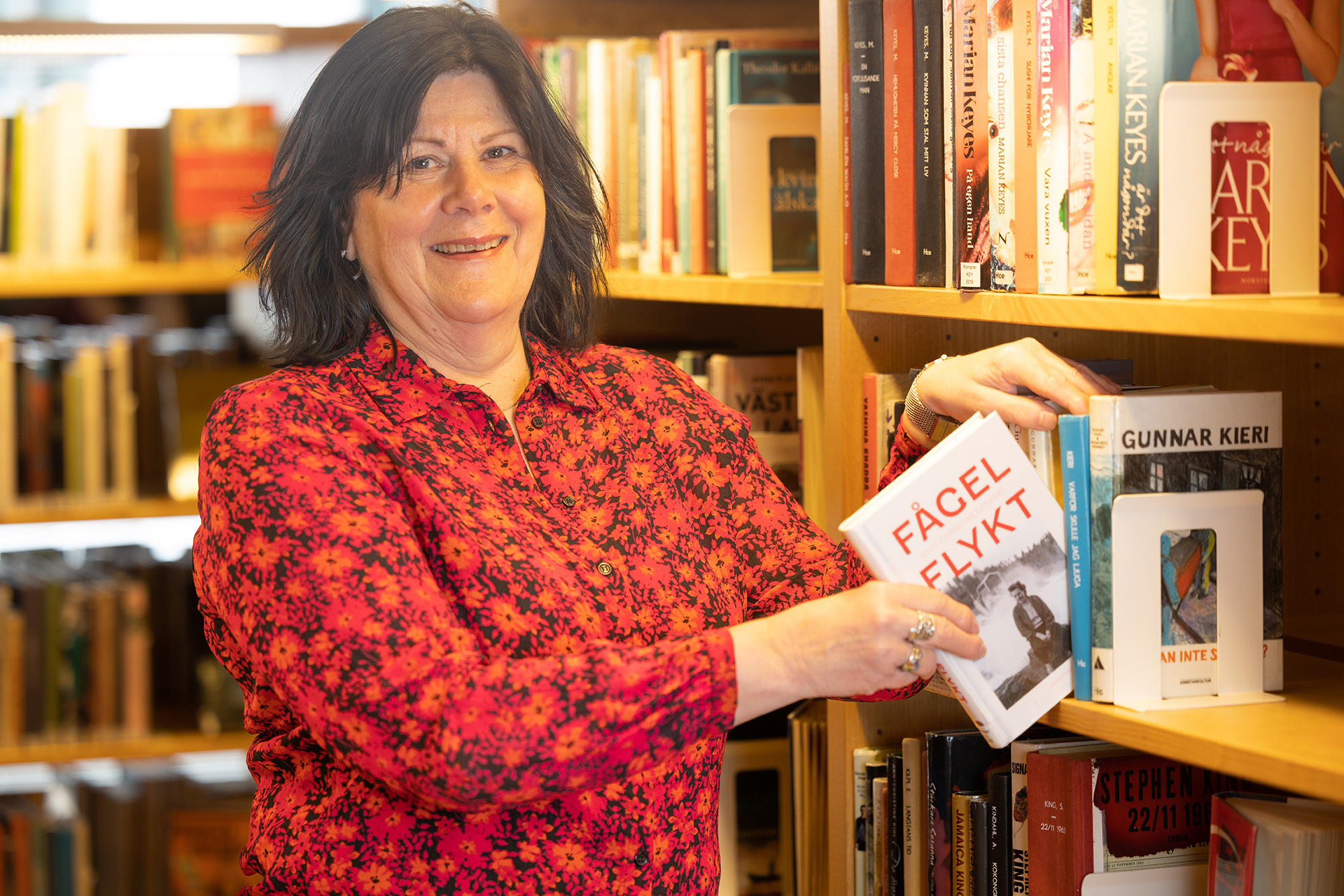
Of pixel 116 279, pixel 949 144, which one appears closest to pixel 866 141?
pixel 949 144

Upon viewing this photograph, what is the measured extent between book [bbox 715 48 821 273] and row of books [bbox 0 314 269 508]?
1211 mm

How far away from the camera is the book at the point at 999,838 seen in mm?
1256

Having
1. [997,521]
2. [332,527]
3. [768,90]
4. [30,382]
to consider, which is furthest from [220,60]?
[997,521]

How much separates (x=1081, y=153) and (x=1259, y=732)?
0.49 m

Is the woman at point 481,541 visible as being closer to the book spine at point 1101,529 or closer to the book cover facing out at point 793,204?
the book spine at point 1101,529

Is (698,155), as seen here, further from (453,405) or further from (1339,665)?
(1339,665)

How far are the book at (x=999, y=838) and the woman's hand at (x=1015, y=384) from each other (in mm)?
364

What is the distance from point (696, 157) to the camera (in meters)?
1.79

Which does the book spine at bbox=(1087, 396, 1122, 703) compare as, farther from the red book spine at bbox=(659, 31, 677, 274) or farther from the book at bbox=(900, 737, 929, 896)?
the red book spine at bbox=(659, 31, 677, 274)

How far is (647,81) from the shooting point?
6.16 ft

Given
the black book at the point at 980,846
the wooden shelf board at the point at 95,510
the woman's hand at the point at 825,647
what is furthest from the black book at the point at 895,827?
the wooden shelf board at the point at 95,510

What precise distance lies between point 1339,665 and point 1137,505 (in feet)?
1.00

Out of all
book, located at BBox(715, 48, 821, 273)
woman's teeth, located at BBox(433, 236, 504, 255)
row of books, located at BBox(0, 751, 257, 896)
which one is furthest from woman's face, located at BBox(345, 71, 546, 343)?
row of books, located at BBox(0, 751, 257, 896)

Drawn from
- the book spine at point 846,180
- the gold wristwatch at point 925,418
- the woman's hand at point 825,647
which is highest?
the book spine at point 846,180
